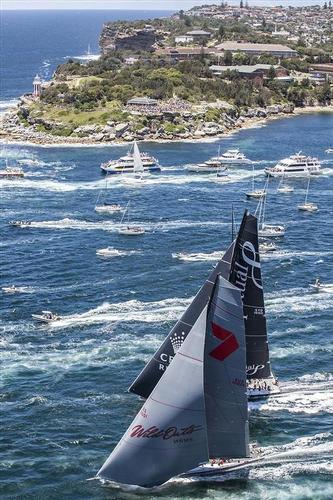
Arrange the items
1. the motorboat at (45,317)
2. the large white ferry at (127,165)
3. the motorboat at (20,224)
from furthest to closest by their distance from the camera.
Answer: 1. the large white ferry at (127,165)
2. the motorboat at (20,224)
3. the motorboat at (45,317)

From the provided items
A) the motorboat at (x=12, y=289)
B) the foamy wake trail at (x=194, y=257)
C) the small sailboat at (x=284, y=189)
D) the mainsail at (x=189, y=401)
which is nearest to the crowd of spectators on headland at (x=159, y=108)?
the small sailboat at (x=284, y=189)

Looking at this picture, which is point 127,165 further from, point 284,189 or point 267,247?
point 267,247

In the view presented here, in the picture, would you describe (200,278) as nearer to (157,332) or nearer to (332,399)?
(157,332)

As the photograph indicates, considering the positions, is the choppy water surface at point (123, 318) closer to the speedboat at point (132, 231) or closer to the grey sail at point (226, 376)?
the speedboat at point (132, 231)

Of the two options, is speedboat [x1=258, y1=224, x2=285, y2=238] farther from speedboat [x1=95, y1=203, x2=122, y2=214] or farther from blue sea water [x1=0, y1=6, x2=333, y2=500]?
speedboat [x1=95, y1=203, x2=122, y2=214]

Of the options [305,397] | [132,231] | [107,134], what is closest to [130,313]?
[305,397]

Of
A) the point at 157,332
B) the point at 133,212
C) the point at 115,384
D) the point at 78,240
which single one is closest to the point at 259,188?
the point at 133,212

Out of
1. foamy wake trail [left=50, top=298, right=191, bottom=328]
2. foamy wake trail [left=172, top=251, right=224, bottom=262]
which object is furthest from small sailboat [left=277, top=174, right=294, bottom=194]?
foamy wake trail [left=50, top=298, right=191, bottom=328]
